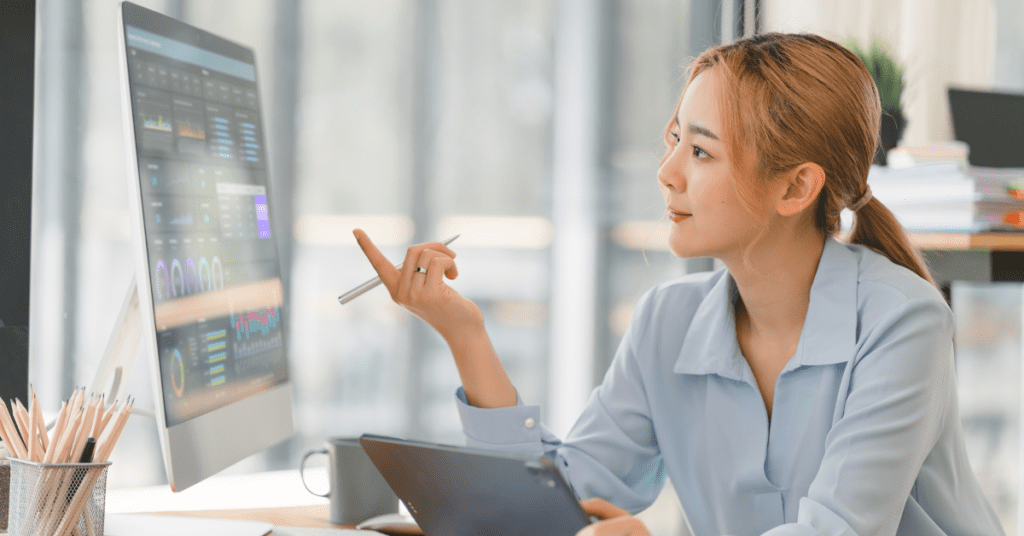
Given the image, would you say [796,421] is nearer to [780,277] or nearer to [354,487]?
[780,277]

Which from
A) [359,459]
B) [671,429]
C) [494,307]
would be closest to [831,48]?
[671,429]

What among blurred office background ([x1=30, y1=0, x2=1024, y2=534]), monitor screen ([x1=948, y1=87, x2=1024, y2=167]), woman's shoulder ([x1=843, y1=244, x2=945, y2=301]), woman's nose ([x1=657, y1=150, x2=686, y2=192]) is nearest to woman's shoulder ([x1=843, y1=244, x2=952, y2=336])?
woman's shoulder ([x1=843, y1=244, x2=945, y2=301])

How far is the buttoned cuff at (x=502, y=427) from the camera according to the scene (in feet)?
3.54

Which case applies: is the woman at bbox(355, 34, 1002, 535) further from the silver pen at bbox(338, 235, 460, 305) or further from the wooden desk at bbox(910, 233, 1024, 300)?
the wooden desk at bbox(910, 233, 1024, 300)

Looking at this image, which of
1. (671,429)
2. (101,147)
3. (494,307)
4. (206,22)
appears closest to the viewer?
(671,429)

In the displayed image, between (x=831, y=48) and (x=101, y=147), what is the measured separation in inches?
70.5

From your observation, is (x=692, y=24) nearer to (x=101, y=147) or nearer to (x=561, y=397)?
(x=561, y=397)

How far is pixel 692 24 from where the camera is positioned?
8.63 feet

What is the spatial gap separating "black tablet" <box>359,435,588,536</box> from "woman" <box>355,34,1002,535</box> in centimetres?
15

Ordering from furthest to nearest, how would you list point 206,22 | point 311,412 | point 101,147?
point 311,412 < point 206,22 < point 101,147

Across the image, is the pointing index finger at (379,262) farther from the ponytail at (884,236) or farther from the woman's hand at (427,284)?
the ponytail at (884,236)

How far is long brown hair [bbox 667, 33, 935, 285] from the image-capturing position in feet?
3.33

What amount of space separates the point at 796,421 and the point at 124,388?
84cm

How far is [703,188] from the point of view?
1.04 m
